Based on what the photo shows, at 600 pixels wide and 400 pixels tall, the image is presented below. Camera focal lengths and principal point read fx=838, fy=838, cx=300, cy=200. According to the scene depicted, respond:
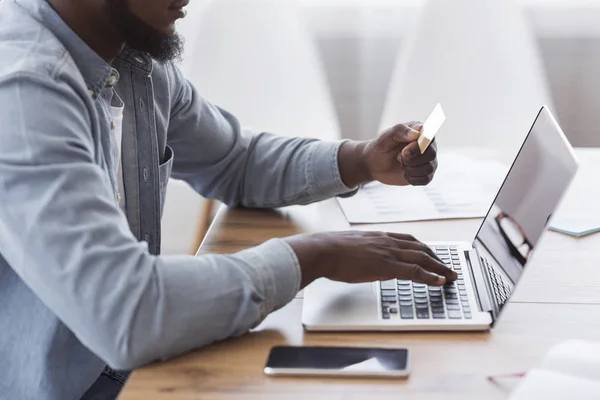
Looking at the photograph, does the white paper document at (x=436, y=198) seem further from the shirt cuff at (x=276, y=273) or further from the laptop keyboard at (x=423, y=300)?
the shirt cuff at (x=276, y=273)

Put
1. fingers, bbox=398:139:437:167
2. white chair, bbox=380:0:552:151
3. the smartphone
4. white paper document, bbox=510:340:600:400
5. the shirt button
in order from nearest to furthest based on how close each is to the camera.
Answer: white paper document, bbox=510:340:600:400, the smartphone, the shirt button, fingers, bbox=398:139:437:167, white chair, bbox=380:0:552:151

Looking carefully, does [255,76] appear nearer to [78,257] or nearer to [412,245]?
[412,245]

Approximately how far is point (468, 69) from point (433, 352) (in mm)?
1444

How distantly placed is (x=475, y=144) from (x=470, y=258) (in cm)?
109

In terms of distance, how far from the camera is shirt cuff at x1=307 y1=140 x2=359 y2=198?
1.38 m

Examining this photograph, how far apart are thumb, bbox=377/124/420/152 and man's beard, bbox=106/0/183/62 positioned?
36cm

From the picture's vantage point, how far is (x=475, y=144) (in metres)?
2.23

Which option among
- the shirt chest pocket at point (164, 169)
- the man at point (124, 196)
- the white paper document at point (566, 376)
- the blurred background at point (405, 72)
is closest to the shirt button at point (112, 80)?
the man at point (124, 196)

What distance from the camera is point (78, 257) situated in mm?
858

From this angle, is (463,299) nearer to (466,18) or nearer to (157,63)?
(157,63)

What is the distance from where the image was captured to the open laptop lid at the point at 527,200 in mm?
977

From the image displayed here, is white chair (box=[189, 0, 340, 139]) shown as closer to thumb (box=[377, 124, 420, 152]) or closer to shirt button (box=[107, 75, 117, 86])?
thumb (box=[377, 124, 420, 152])

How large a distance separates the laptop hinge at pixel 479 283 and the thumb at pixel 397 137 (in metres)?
0.21

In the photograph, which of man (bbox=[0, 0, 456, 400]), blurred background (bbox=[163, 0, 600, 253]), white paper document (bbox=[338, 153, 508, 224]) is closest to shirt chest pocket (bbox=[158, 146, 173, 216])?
man (bbox=[0, 0, 456, 400])
